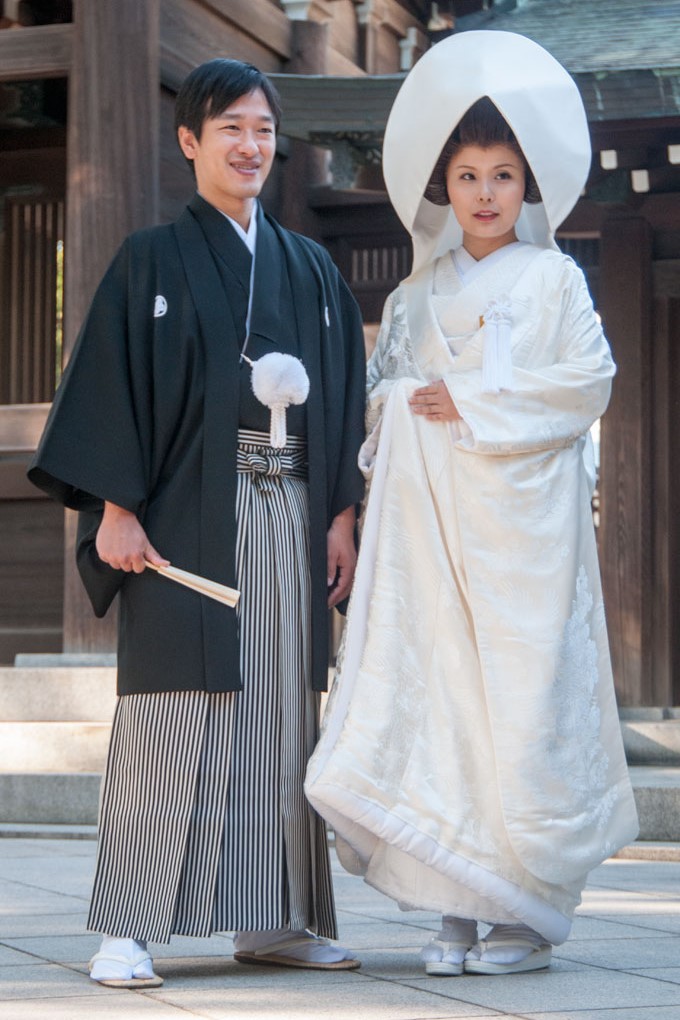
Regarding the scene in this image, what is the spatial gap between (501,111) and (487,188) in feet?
0.57

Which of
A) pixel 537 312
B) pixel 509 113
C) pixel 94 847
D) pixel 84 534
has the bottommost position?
pixel 94 847

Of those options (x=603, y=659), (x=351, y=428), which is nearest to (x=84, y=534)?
(x=351, y=428)

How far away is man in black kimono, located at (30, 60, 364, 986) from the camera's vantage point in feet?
11.6

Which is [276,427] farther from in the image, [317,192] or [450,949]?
[317,192]

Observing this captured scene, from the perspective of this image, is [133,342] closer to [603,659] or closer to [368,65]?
[603,659]

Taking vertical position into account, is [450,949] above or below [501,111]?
below

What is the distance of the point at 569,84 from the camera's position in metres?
3.81

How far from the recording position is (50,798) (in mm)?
7133

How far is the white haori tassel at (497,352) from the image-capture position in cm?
362

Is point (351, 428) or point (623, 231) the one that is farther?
point (623, 231)

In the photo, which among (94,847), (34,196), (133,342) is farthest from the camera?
(34,196)

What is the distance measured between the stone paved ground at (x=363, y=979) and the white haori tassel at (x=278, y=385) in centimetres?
118

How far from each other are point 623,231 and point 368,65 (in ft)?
6.93

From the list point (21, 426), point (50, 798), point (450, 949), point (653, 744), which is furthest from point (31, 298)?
point (450, 949)
